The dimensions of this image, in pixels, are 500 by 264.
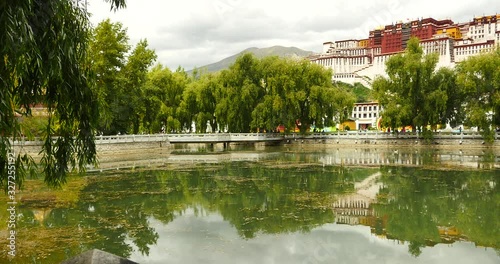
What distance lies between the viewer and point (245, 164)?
1062 inches

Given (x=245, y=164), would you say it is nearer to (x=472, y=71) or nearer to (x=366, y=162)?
(x=366, y=162)

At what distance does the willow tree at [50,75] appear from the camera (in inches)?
189

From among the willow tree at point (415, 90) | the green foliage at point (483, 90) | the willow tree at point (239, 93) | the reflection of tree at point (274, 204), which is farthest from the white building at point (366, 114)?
the reflection of tree at point (274, 204)

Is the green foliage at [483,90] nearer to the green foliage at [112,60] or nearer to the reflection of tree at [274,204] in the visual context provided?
the reflection of tree at [274,204]

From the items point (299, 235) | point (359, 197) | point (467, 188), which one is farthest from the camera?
point (467, 188)

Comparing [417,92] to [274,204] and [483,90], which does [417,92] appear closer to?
[483,90]

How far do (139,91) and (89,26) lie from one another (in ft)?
100

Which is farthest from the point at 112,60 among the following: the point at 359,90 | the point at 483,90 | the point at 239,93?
the point at 359,90

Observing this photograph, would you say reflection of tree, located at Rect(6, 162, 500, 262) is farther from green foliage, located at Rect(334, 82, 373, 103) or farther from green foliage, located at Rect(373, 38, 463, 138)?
green foliage, located at Rect(334, 82, 373, 103)

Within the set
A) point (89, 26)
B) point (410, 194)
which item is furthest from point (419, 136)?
point (89, 26)

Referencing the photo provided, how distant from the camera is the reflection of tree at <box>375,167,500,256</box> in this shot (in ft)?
33.2

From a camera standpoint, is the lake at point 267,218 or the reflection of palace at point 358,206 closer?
the lake at point 267,218

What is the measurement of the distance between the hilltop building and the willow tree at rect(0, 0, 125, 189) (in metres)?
86.6

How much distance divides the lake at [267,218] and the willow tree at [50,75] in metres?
2.72
